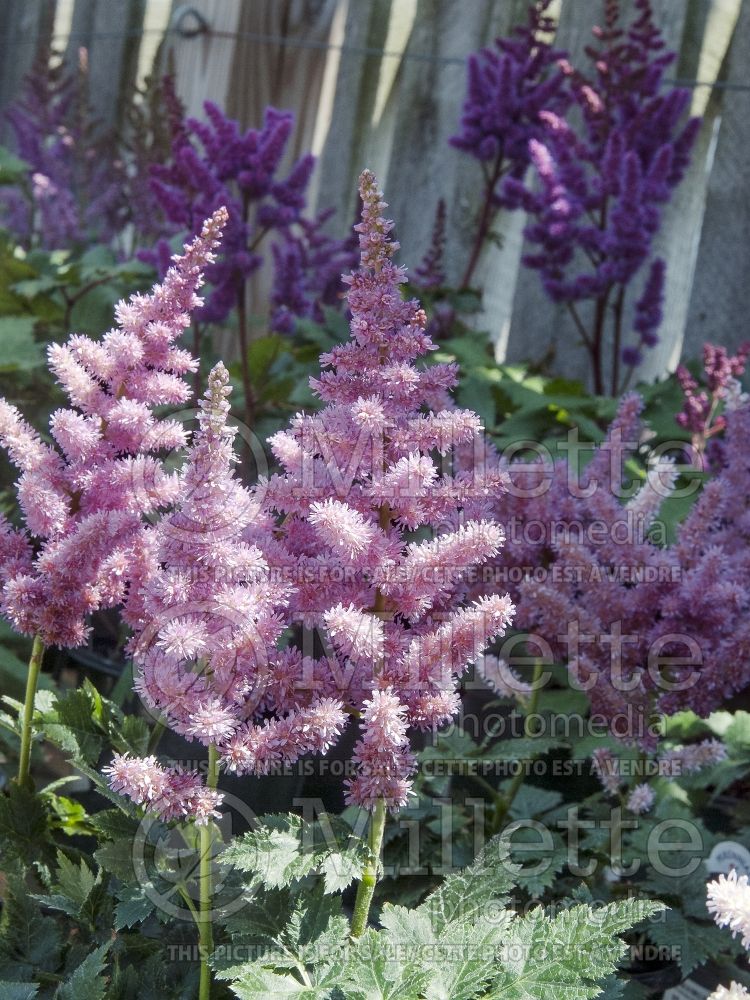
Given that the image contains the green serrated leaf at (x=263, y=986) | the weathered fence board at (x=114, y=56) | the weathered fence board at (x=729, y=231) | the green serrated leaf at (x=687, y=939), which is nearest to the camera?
the green serrated leaf at (x=263, y=986)

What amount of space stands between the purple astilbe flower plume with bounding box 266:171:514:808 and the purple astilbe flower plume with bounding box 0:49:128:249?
7.85ft

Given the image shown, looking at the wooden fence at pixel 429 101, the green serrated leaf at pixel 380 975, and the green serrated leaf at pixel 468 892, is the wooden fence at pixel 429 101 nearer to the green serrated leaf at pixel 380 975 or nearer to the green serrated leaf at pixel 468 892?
the green serrated leaf at pixel 468 892

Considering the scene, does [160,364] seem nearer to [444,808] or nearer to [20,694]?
[444,808]

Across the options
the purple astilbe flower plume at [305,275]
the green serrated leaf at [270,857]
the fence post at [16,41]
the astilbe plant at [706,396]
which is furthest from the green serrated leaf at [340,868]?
the fence post at [16,41]

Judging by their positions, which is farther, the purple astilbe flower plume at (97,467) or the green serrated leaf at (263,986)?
the purple astilbe flower plume at (97,467)

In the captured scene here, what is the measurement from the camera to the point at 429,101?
323 centimetres

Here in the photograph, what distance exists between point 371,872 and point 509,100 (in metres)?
2.05

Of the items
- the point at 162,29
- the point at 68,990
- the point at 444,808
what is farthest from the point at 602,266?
the point at 162,29

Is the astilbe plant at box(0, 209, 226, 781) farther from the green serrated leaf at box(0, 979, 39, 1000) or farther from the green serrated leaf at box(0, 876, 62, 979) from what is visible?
the green serrated leaf at box(0, 979, 39, 1000)

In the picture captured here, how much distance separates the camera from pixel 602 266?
246cm

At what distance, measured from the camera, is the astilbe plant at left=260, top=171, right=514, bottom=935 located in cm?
101

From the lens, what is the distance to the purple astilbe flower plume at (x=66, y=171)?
3295 mm

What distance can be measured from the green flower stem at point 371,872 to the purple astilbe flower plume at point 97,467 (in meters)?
0.33

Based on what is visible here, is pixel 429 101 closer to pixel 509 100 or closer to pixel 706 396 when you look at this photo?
pixel 509 100
